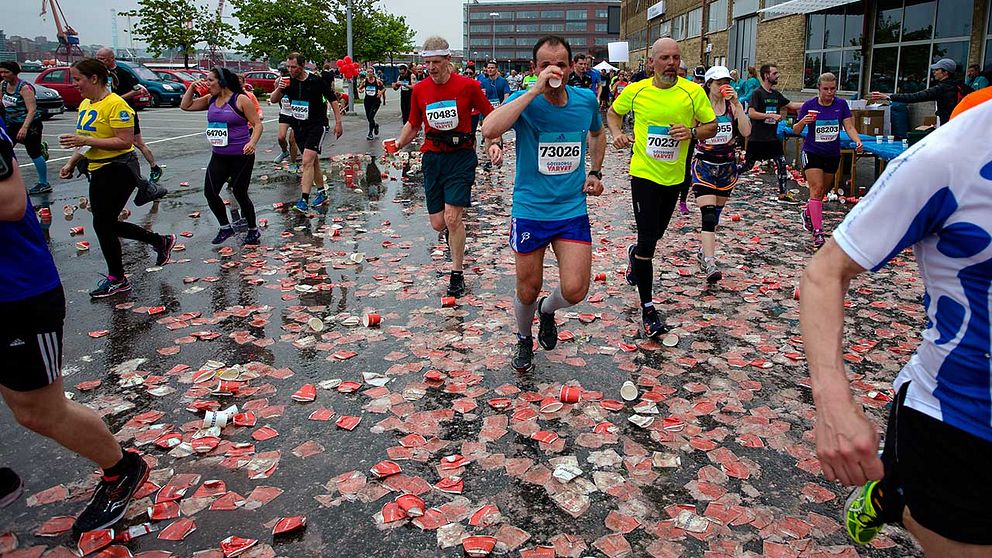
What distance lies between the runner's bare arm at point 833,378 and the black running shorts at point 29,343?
2878 millimetres

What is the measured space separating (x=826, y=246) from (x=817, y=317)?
0.60 feet

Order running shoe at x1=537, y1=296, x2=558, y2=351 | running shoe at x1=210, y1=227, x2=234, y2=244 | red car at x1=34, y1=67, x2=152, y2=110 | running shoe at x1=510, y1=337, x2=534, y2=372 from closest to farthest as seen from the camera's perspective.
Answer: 1. running shoe at x1=510, y1=337, x2=534, y2=372
2. running shoe at x1=537, y1=296, x2=558, y2=351
3. running shoe at x1=210, y1=227, x2=234, y2=244
4. red car at x1=34, y1=67, x2=152, y2=110

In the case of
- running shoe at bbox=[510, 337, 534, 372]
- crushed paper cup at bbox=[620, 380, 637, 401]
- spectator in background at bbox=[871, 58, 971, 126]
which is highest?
spectator in background at bbox=[871, 58, 971, 126]

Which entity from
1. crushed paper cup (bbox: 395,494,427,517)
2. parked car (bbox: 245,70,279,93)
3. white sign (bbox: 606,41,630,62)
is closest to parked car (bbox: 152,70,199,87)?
parked car (bbox: 245,70,279,93)

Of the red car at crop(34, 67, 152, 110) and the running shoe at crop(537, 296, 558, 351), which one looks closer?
the running shoe at crop(537, 296, 558, 351)

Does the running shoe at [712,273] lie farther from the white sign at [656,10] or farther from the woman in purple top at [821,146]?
the white sign at [656,10]

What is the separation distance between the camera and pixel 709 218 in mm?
6980

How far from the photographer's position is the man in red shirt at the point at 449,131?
21.3 feet

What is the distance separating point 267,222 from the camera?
9484 mm

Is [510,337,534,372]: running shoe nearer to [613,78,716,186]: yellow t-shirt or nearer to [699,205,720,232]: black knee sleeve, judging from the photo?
[613,78,716,186]: yellow t-shirt

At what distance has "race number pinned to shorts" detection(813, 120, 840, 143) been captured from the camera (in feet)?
27.4

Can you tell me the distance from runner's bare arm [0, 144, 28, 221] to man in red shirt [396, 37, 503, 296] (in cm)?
400

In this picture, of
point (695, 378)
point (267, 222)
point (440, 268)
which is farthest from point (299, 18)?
point (695, 378)

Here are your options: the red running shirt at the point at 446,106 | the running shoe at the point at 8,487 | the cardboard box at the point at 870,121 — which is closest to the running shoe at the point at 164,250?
the red running shirt at the point at 446,106
